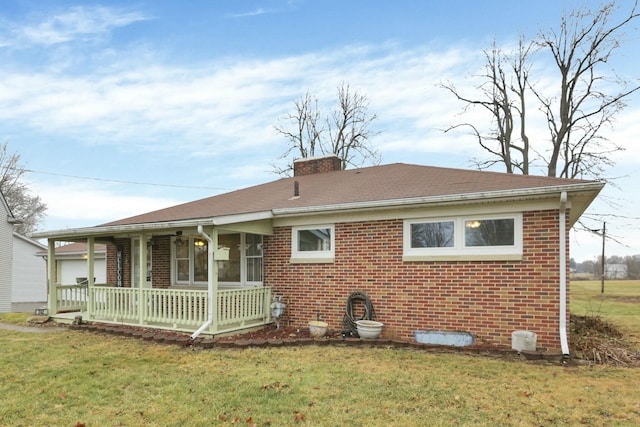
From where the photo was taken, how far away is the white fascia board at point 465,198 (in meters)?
6.54

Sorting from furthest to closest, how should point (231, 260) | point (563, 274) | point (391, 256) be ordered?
1. point (231, 260)
2. point (391, 256)
3. point (563, 274)

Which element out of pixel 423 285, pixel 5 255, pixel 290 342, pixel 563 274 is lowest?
pixel 290 342

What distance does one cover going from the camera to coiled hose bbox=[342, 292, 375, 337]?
27.8ft

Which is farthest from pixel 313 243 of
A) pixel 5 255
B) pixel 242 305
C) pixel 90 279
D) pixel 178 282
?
pixel 5 255

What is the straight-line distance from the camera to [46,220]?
37281 millimetres

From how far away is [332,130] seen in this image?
2950 cm

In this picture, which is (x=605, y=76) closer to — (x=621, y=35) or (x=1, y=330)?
(x=621, y=35)

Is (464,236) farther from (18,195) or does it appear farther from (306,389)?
(18,195)

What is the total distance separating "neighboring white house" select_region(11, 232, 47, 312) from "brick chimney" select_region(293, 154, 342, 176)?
58.7ft

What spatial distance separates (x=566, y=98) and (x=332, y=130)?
1442cm

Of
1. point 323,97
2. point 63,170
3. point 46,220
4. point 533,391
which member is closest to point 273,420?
point 533,391

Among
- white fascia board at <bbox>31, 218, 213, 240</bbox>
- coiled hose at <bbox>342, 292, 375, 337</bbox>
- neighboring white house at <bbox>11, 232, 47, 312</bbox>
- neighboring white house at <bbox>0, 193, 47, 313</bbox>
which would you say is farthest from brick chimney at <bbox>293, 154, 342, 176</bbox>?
neighboring white house at <bbox>11, 232, 47, 312</bbox>

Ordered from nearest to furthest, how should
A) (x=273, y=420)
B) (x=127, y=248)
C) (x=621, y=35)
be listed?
(x=273, y=420), (x=127, y=248), (x=621, y=35)

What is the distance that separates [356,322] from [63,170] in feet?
74.5
